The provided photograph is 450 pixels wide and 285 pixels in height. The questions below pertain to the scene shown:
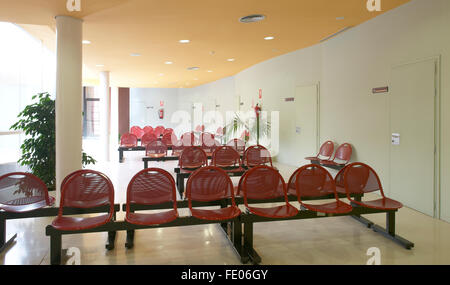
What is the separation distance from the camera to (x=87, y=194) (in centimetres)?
323

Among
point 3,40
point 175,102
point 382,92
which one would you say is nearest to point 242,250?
point 382,92

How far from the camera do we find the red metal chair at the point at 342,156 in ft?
21.8

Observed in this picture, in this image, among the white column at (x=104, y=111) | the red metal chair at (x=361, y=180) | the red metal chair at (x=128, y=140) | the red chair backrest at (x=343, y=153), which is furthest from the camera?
the white column at (x=104, y=111)

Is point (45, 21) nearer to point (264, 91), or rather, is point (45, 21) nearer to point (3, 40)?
point (3, 40)

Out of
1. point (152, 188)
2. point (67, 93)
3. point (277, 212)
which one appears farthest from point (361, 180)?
point (67, 93)

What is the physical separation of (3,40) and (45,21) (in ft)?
5.52

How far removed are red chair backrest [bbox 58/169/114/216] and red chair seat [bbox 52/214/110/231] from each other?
135 mm

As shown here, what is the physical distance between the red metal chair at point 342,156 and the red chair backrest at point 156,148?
382 cm

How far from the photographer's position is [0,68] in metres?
5.88

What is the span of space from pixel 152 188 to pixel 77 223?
2.49 ft

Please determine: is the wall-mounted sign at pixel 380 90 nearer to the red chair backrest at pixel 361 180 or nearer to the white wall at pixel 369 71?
the white wall at pixel 369 71

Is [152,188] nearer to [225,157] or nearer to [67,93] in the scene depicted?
[67,93]

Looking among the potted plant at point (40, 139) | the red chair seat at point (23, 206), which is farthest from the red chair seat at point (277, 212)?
the potted plant at point (40, 139)

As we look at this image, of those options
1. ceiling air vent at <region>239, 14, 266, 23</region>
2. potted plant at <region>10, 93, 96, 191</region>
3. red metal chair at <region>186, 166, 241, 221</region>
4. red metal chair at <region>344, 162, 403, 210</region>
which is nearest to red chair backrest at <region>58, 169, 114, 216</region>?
red metal chair at <region>186, 166, 241, 221</region>
